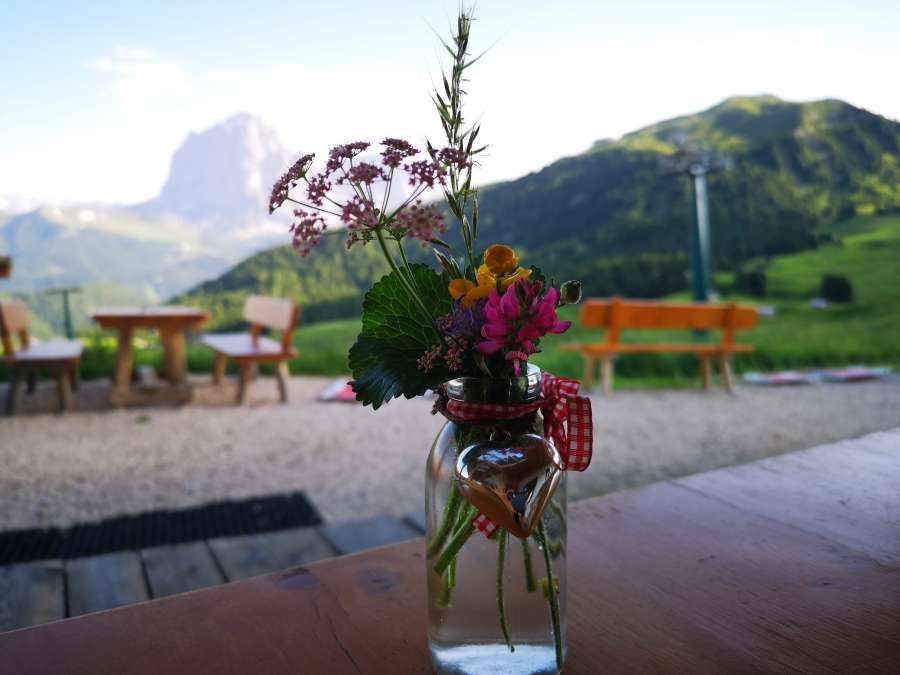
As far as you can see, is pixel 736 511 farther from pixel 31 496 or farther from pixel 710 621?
pixel 31 496

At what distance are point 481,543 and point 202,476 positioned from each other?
128 inches

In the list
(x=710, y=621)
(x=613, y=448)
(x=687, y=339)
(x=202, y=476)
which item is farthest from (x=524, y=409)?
(x=687, y=339)

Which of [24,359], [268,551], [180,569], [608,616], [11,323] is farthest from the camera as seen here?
[11,323]

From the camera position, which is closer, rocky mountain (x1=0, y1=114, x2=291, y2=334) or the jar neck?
the jar neck

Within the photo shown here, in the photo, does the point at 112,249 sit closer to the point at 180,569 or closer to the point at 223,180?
the point at 223,180

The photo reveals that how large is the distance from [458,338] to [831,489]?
0.79 metres

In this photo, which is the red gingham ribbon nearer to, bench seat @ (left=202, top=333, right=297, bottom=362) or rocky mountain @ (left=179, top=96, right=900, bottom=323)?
bench seat @ (left=202, top=333, right=297, bottom=362)

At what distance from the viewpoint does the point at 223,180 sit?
15.8 metres

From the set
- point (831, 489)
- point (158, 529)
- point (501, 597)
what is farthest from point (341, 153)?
point (158, 529)

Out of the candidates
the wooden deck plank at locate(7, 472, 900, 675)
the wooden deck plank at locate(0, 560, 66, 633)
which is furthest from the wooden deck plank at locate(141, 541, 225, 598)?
the wooden deck plank at locate(7, 472, 900, 675)

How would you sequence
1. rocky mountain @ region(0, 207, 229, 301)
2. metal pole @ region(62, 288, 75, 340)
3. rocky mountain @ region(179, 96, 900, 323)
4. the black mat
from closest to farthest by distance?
the black mat → metal pole @ region(62, 288, 75, 340) → rocky mountain @ region(179, 96, 900, 323) → rocky mountain @ region(0, 207, 229, 301)

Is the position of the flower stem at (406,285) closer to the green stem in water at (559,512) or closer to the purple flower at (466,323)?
the purple flower at (466,323)

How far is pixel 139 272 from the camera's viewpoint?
35.1ft

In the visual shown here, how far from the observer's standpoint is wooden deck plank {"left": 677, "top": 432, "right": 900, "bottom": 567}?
933mm
